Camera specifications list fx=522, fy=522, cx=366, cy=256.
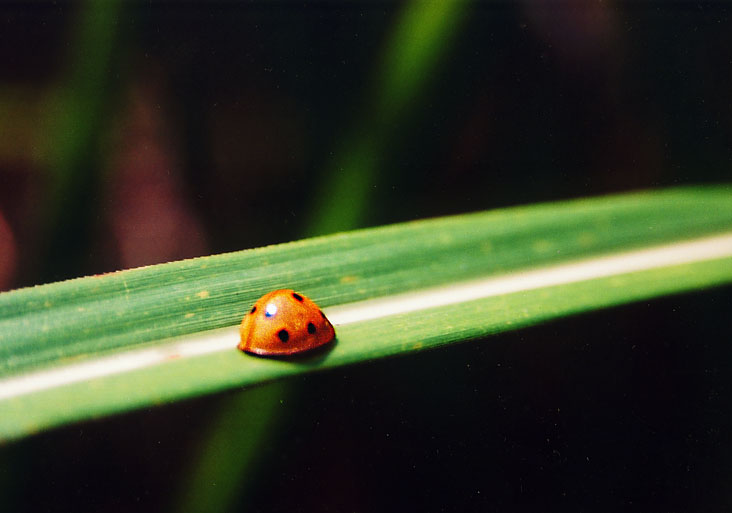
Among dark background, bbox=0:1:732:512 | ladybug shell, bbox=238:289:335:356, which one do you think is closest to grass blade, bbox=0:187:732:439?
ladybug shell, bbox=238:289:335:356

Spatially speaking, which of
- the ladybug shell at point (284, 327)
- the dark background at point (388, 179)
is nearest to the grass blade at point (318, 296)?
the ladybug shell at point (284, 327)

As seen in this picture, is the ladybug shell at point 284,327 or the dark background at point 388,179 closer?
the ladybug shell at point 284,327

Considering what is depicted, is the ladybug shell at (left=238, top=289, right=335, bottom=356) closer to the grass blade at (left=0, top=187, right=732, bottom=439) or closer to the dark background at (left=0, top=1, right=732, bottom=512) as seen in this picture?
the grass blade at (left=0, top=187, right=732, bottom=439)

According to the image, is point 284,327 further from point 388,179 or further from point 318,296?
point 388,179

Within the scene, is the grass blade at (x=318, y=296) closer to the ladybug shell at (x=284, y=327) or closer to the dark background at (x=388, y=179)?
the ladybug shell at (x=284, y=327)

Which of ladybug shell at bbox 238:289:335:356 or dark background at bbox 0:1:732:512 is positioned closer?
ladybug shell at bbox 238:289:335:356

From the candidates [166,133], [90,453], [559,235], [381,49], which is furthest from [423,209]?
[90,453]
